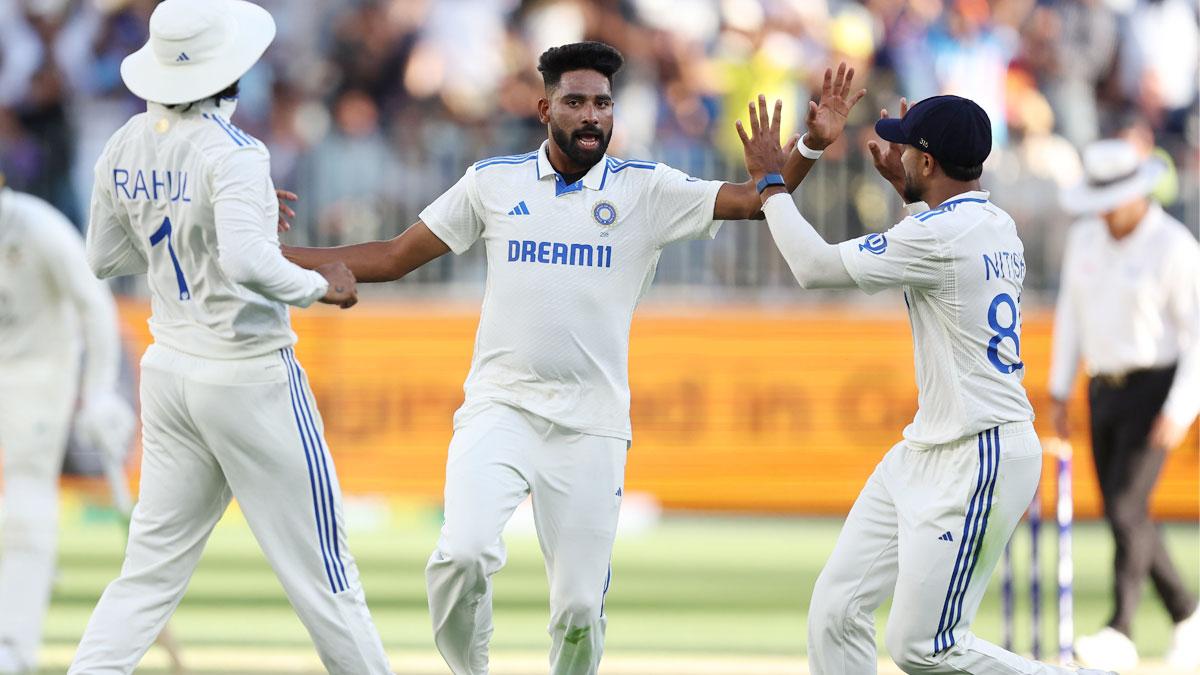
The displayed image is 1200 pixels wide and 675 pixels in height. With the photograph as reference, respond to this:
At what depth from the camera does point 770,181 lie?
6.68m

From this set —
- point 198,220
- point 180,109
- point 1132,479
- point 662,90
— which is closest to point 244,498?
point 198,220

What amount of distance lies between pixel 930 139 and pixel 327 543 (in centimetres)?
248

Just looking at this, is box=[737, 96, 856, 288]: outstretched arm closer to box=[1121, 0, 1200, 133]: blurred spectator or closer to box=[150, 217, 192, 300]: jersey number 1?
box=[150, 217, 192, 300]: jersey number 1

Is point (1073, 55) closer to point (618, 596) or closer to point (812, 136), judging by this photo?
point (618, 596)

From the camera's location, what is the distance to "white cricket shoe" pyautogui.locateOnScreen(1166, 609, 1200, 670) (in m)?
9.54

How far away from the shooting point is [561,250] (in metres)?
7.01

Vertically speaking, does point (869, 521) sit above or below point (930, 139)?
below

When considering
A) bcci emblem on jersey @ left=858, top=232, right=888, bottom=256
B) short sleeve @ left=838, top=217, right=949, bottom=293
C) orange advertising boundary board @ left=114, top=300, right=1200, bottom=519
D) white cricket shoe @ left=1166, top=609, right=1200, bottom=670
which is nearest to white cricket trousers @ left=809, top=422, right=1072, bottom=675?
short sleeve @ left=838, top=217, right=949, bottom=293

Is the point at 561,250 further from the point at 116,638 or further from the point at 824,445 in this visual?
the point at 824,445

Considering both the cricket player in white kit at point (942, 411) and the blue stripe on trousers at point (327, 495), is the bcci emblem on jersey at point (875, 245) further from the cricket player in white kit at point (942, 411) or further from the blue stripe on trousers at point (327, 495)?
the blue stripe on trousers at point (327, 495)

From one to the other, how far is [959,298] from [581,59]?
5.44 feet

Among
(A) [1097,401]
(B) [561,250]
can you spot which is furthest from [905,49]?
(B) [561,250]

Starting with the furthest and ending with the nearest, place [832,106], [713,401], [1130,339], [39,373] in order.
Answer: [713,401] < [1130,339] < [39,373] < [832,106]

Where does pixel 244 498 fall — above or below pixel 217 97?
below
